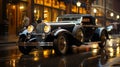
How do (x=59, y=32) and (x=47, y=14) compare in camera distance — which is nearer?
(x=59, y=32)

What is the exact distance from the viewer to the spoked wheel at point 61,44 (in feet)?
45.3

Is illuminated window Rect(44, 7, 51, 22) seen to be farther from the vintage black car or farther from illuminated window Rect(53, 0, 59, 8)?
the vintage black car

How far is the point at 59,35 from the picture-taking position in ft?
46.0

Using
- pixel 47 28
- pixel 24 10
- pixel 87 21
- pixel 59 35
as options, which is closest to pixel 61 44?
pixel 59 35

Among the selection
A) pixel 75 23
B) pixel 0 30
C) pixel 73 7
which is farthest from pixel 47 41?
pixel 73 7

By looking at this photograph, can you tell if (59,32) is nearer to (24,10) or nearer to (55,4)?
(24,10)

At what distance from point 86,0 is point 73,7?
16.9ft

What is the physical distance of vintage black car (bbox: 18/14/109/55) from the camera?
14.0 meters

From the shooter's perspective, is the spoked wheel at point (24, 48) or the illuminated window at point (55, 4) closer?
the spoked wheel at point (24, 48)

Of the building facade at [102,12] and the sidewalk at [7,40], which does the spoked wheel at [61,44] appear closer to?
the sidewalk at [7,40]

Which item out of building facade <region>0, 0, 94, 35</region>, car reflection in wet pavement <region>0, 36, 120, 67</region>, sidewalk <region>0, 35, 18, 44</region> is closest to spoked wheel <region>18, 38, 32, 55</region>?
car reflection in wet pavement <region>0, 36, 120, 67</region>

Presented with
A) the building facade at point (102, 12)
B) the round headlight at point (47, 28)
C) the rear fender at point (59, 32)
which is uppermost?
the round headlight at point (47, 28)

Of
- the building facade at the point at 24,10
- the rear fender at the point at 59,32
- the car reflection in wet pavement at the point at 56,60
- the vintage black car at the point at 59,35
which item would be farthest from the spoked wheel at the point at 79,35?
the building facade at the point at 24,10

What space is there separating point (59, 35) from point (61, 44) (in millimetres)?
427
